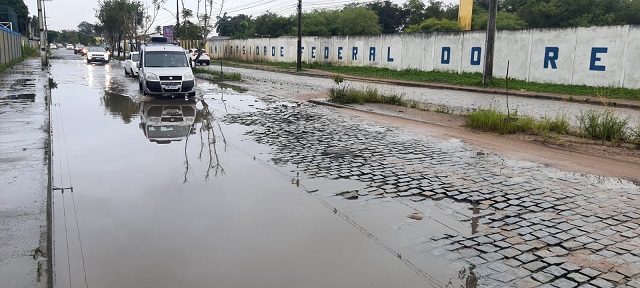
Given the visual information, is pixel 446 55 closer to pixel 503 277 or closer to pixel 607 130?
pixel 607 130

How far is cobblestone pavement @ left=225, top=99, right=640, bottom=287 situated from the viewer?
4.34m

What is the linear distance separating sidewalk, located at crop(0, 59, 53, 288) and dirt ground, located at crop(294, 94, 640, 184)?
24.3 ft

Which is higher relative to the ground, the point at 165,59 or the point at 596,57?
the point at 596,57

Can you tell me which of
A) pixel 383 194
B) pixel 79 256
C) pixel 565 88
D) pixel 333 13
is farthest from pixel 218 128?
pixel 333 13

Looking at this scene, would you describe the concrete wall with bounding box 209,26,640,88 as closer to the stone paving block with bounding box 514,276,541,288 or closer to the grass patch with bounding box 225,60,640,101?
the grass patch with bounding box 225,60,640,101

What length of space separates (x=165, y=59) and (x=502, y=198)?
15.7 m

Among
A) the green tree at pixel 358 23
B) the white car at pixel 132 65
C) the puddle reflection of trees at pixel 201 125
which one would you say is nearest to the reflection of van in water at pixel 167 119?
the puddle reflection of trees at pixel 201 125

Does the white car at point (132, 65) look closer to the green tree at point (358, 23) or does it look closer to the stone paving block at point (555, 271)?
the stone paving block at point (555, 271)

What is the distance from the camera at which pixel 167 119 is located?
516 inches

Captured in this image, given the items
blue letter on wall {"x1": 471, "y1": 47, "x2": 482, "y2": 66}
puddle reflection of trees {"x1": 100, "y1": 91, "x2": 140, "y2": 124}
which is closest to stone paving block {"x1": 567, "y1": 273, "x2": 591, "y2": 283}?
puddle reflection of trees {"x1": 100, "y1": 91, "x2": 140, "y2": 124}

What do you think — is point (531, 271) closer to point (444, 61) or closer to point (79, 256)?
point (79, 256)

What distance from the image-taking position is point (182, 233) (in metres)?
5.09

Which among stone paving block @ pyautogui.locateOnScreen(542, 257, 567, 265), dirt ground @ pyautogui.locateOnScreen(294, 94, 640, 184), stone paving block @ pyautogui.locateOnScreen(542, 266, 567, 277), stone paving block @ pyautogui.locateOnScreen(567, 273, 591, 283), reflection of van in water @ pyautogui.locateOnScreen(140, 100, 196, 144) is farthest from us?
reflection of van in water @ pyautogui.locateOnScreen(140, 100, 196, 144)

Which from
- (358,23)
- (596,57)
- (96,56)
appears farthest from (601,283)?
(358,23)
